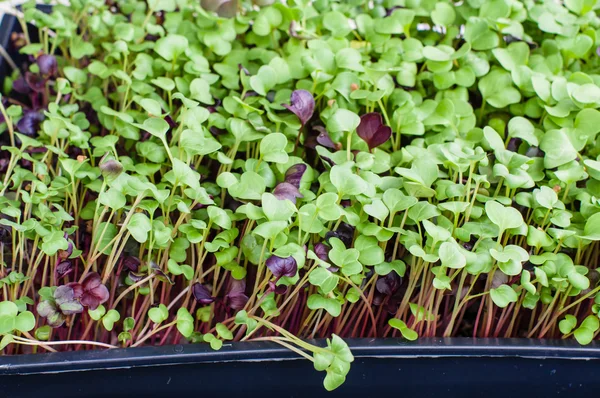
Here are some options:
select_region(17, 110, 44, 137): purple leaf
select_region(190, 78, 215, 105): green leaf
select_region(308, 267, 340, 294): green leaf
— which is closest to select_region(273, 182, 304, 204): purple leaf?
select_region(308, 267, 340, 294): green leaf

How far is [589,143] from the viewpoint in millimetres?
938

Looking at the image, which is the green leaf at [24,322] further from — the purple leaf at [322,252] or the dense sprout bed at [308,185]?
the purple leaf at [322,252]

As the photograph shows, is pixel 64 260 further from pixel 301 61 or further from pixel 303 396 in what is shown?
pixel 301 61

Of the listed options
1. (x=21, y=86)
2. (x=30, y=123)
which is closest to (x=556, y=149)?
(x=30, y=123)

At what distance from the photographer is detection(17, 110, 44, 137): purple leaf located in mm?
989

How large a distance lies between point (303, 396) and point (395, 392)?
0.12 meters

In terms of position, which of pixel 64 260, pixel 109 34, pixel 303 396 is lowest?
pixel 303 396

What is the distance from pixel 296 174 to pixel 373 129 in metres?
0.14

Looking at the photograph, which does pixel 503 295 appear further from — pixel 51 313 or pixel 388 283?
pixel 51 313

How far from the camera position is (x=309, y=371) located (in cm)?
76

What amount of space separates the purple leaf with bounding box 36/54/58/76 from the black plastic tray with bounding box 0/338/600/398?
57 cm

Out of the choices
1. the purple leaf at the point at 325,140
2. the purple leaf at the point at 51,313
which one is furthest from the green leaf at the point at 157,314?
the purple leaf at the point at 325,140

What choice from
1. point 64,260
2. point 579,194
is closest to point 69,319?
point 64,260

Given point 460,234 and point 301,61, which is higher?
point 301,61
